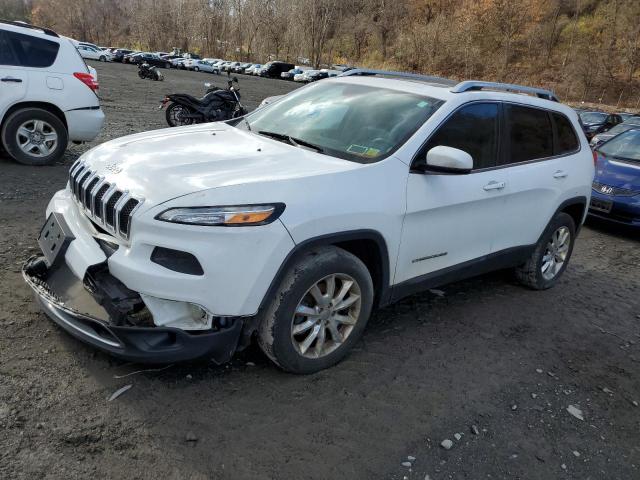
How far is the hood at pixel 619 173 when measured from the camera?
7.60 m

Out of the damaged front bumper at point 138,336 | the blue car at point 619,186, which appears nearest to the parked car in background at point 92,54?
the blue car at point 619,186

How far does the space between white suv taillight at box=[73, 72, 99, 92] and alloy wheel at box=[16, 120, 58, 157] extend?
77cm

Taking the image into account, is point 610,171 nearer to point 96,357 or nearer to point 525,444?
point 525,444

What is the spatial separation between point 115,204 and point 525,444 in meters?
2.57

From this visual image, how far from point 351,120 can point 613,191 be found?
5544 millimetres

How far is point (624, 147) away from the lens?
8492mm

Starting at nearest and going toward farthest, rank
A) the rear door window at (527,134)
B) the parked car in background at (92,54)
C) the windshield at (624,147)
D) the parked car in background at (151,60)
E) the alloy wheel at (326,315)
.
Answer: the alloy wheel at (326,315)
the rear door window at (527,134)
the windshield at (624,147)
the parked car in background at (92,54)
the parked car in background at (151,60)

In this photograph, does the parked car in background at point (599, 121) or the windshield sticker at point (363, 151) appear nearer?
the windshield sticker at point (363, 151)

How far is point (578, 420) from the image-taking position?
3.21 meters

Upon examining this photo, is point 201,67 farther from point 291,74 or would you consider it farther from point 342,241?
point 342,241

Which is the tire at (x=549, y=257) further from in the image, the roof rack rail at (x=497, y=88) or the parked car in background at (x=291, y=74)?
the parked car in background at (x=291, y=74)

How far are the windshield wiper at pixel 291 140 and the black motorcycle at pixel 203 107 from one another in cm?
769

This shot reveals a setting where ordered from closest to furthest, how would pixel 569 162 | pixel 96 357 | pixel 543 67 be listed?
pixel 96 357, pixel 569 162, pixel 543 67

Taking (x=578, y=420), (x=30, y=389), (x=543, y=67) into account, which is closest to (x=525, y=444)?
(x=578, y=420)
